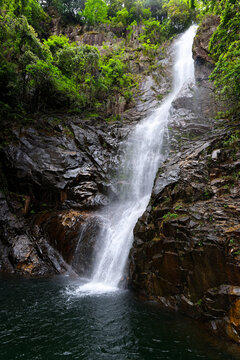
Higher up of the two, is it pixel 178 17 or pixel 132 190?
pixel 178 17

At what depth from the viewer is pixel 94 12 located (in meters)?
27.3

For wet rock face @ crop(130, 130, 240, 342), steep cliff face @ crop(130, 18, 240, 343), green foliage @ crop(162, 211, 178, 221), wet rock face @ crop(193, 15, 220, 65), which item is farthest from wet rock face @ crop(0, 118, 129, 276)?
wet rock face @ crop(193, 15, 220, 65)

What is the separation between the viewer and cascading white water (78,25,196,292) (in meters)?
9.23

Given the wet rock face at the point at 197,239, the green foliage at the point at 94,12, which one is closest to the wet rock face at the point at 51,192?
the wet rock face at the point at 197,239

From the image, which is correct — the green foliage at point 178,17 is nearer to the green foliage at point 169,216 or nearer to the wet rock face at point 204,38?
the wet rock face at point 204,38

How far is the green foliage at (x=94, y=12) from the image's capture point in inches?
1068

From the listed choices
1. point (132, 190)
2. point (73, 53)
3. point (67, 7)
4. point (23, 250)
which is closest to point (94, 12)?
point (67, 7)

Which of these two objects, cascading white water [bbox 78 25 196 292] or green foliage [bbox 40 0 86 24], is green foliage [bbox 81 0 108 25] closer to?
green foliage [bbox 40 0 86 24]

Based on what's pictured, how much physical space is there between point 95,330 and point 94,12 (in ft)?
114

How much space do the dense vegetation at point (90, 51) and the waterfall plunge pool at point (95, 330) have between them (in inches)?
340

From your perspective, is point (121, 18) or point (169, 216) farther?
point (121, 18)

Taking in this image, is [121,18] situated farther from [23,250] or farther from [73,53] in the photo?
[23,250]

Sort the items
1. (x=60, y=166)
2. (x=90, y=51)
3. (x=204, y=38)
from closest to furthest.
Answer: (x=60, y=166)
(x=204, y=38)
(x=90, y=51)

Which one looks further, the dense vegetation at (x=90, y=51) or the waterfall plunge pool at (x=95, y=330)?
the dense vegetation at (x=90, y=51)
